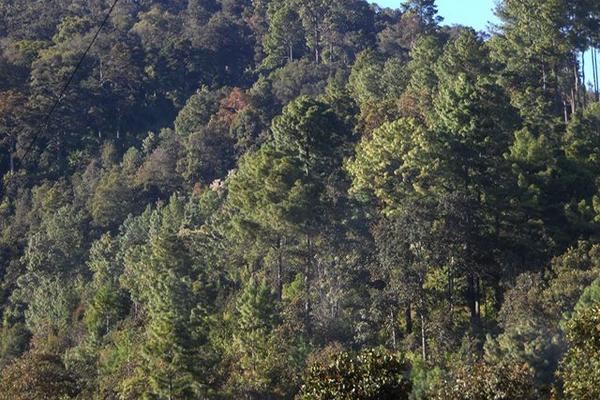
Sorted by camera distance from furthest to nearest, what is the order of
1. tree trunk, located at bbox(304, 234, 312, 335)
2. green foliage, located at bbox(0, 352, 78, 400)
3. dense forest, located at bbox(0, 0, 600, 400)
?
tree trunk, located at bbox(304, 234, 312, 335) → dense forest, located at bbox(0, 0, 600, 400) → green foliage, located at bbox(0, 352, 78, 400)

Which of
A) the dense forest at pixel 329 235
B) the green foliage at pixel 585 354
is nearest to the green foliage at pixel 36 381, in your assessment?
the dense forest at pixel 329 235

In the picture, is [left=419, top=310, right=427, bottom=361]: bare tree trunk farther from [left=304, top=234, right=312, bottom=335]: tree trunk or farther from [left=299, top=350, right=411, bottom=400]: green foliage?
[left=299, top=350, right=411, bottom=400]: green foliage

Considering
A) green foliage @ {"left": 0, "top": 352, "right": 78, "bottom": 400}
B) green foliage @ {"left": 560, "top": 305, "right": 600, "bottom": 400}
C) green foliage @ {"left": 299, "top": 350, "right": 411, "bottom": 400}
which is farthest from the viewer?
green foliage @ {"left": 0, "top": 352, "right": 78, "bottom": 400}

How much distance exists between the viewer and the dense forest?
1247 inches

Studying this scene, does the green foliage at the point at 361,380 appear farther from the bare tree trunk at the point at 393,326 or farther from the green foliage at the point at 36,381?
the bare tree trunk at the point at 393,326

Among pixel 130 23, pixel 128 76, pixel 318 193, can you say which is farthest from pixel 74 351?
pixel 130 23

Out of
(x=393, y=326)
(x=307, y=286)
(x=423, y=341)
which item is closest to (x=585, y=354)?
(x=423, y=341)

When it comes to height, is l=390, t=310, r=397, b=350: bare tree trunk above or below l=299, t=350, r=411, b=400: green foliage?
below

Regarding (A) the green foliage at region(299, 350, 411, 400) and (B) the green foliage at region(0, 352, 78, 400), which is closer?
(A) the green foliage at region(299, 350, 411, 400)

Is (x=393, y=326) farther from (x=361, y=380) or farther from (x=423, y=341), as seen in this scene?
(x=361, y=380)

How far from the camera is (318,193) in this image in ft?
134

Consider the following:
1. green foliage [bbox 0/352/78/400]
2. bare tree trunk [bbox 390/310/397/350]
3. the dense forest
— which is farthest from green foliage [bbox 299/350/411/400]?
bare tree trunk [bbox 390/310/397/350]

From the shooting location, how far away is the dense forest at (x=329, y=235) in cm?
3167

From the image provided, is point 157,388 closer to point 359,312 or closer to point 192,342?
point 192,342
